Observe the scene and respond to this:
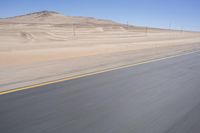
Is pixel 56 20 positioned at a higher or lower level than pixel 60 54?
Result: higher


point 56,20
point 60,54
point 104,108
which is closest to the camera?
point 104,108

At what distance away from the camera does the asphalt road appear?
4.28 m

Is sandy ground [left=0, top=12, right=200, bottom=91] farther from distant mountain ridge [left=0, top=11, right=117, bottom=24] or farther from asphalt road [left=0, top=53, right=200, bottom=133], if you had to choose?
distant mountain ridge [left=0, top=11, right=117, bottom=24]

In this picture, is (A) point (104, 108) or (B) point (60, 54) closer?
(A) point (104, 108)

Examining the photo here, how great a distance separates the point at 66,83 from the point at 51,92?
1.24m

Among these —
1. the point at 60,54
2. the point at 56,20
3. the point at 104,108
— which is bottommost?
the point at 60,54

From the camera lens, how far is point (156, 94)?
6.52m

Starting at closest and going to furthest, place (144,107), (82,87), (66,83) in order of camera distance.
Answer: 1. (144,107)
2. (82,87)
3. (66,83)

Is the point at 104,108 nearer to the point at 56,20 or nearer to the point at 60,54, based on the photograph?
the point at 60,54

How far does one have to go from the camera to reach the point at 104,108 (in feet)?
17.3

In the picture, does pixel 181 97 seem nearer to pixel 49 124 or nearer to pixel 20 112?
pixel 49 124

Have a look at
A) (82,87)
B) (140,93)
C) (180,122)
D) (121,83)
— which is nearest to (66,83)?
(82,87)

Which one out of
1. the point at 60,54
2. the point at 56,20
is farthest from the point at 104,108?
the point at 56,20

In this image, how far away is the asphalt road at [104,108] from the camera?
4.28 m
